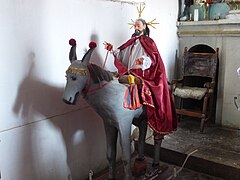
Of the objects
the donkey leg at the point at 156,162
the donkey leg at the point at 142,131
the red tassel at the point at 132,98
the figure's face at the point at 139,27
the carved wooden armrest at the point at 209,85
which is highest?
the figure's face at the point at 139,27

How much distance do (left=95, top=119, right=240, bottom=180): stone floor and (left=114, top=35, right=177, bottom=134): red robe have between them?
20.6 inches

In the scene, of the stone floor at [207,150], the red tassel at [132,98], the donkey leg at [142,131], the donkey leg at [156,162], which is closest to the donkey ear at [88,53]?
the red tassel at [132,98]

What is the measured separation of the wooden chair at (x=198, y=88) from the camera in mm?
3338

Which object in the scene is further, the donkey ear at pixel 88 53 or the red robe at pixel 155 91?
the red robe at pixel 155 91

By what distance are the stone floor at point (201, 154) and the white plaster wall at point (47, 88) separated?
37 centimetres

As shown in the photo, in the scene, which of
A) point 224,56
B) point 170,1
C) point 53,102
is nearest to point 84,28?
point 53,102

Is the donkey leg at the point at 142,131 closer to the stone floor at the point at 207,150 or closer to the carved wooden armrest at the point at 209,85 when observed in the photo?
the stone floor at the point at 207,150

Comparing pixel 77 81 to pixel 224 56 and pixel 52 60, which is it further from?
pixel 224 56

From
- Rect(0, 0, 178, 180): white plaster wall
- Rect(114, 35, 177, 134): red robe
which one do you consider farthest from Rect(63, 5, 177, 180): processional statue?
Rect(0, 0, 178, 180): white plaster wall

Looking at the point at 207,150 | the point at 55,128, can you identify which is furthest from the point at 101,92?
the point at 207,150

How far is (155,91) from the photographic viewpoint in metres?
2.20

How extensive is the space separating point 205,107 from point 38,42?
6.84ft

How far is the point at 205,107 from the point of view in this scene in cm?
331

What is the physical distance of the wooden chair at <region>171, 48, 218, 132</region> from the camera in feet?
11.0
